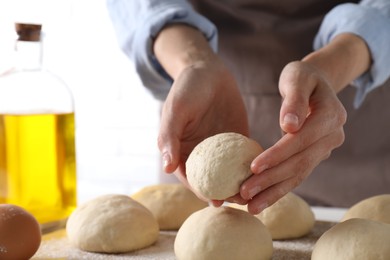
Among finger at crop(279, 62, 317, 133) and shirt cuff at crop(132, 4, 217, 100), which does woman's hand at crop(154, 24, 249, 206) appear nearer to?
shirt cuff at crop(132, 4, 217, 100)

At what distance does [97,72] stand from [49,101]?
1252mm

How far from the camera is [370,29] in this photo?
1.24m

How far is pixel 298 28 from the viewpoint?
1.48 metres

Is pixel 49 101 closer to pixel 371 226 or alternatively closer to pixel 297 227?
pixel 297 227

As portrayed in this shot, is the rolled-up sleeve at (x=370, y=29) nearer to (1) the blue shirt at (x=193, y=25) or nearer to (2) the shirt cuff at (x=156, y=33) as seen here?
(1) the blue shirt at (x=193, y=25)

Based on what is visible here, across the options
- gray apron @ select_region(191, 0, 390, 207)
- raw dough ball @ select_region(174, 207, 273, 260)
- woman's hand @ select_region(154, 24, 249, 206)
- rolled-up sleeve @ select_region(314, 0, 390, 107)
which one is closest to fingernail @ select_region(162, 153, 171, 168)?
woman's hand @ select_region(154, 24, 249, 206)

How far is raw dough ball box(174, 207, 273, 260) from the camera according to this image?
0.88 metres

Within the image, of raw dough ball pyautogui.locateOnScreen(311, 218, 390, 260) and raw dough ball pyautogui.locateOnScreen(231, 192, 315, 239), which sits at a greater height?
raw dough ball pyautogui.locateOnScreen(311, 218, 390, 260)

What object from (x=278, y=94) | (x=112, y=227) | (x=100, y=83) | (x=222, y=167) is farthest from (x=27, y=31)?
(x=100, y=83)

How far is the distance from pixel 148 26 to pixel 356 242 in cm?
64

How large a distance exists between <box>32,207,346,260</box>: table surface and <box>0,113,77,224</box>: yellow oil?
69 millimetres

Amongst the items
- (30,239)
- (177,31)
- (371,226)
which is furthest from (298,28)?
(30,239)

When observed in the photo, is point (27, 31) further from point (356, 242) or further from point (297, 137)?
point (356, 242)

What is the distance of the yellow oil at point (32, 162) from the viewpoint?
112cm
